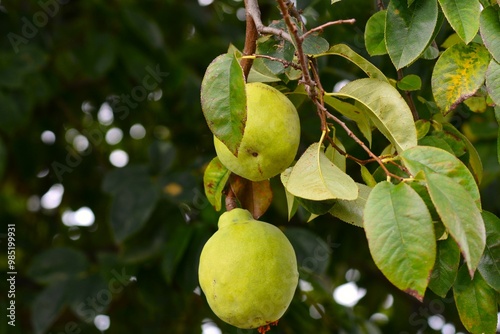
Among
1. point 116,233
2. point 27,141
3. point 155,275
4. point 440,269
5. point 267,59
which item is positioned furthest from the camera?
point 27,141

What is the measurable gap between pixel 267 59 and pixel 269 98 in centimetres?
9

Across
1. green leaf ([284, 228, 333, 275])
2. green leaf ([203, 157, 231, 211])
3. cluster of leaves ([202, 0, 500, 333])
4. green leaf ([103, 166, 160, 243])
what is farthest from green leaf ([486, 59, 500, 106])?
green leaf ([103, 166, 160, 243])

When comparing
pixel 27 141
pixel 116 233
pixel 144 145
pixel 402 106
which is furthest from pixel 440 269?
pixel 144 145

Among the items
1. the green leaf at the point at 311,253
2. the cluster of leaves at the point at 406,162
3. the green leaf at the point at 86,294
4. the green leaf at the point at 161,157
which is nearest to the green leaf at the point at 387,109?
the cluster of leaves at the point at 406,162

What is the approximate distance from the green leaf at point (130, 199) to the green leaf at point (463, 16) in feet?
3.96

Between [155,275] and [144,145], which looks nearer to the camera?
[155,275]

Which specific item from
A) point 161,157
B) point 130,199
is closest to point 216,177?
point 130,199

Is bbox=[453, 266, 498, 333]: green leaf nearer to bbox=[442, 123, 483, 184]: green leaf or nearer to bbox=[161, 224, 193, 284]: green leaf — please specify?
bbox=[442, 123, 483, 184]: green leaf

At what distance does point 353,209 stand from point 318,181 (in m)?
0.13

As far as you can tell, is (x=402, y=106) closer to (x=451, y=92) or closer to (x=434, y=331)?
(x=451, y=92)

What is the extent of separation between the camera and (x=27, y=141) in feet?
8.95

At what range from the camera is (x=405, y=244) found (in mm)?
762

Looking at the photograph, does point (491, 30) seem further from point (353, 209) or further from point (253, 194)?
point (253, 194)

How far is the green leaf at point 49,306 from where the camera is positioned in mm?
2131
